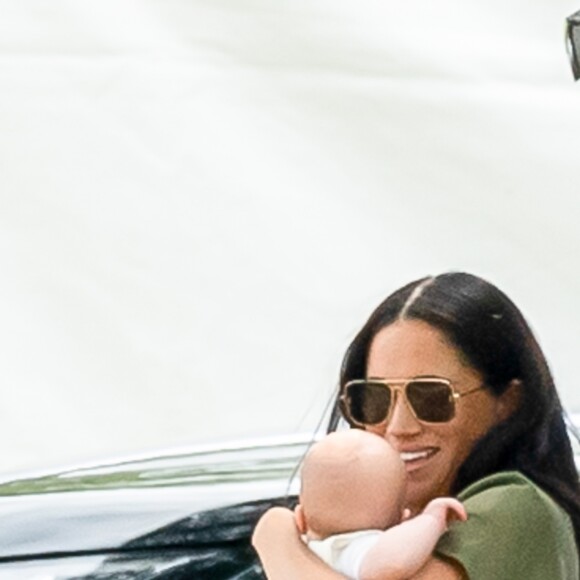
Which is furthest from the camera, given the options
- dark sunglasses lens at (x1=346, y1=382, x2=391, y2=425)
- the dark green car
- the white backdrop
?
the white backdrop

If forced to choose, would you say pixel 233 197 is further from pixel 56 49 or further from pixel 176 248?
pixel 56 49

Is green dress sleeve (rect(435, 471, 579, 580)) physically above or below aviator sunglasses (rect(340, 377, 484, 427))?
below

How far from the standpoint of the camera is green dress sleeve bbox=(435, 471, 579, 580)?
0.81 m

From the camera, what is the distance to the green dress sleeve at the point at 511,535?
2.67ft

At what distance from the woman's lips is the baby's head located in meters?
0.05

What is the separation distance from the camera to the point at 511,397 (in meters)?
0.90

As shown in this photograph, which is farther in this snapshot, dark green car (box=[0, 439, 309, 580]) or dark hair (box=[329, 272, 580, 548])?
dark green car (box=[0, 439, 309, 580])

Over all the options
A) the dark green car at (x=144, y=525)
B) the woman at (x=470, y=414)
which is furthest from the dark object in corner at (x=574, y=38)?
the dark green car at (x=144, y=525)

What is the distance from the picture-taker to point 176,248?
176cm

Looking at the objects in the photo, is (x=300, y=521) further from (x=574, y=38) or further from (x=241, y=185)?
(x=241, y=185)

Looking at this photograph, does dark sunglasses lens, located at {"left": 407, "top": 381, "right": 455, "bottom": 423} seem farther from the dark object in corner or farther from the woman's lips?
the dark object in corner

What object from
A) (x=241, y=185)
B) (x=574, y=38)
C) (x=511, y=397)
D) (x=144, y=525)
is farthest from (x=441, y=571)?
(x=241, y=185)

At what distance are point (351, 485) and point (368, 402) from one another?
4.1 inches

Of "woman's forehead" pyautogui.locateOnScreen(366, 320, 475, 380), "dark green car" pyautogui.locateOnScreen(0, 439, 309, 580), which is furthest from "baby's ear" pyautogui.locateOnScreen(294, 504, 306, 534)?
"dark green car" pyautogui.locateOnScreen(0, 439, 309, 580)
